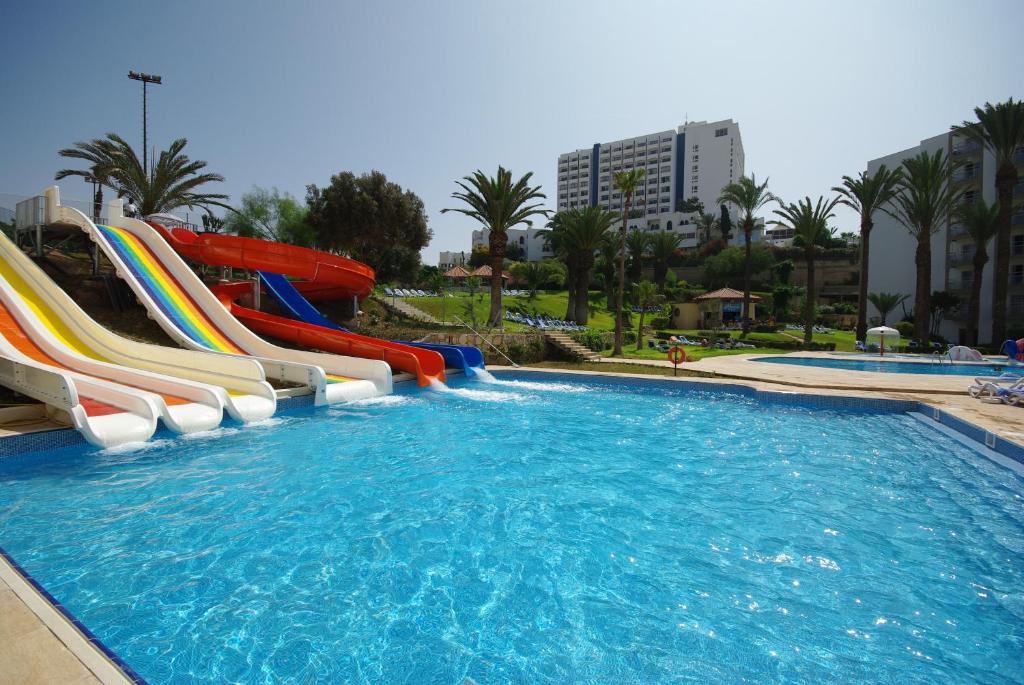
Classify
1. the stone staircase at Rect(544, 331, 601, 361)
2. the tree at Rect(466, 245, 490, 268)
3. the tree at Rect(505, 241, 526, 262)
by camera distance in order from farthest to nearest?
1. the tree at Rect(505, 241, 526, 262)
2. the tree at Rect(466, 245, 490, 268)
3. the stone staircase at Rect(544, 331, 601, 361)

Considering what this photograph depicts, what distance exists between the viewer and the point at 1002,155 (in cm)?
2812

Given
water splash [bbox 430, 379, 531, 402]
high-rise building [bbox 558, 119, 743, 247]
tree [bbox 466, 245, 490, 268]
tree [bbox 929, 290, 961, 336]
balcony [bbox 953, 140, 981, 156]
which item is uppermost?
high-rise building [bbox 558, 119, 743, 247]

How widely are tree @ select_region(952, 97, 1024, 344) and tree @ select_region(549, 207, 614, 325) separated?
20792mm

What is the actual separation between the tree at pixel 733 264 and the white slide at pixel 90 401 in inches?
2146

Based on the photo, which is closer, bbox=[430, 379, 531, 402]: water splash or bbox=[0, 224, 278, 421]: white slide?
bbox=[0, 224, 278, 421]: white slide

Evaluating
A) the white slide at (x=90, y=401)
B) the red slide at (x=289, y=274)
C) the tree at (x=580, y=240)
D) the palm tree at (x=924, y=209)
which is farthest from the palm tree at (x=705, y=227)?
the white slide at (x=90, y=401)

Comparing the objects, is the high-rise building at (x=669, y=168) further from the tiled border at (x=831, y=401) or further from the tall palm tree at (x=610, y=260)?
the tiled border at (x=831, y=401)

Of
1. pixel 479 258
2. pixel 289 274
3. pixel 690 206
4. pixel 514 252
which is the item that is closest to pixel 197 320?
pixel 289 274

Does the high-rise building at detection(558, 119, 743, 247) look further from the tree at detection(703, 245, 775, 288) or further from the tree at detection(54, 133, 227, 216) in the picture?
the tree at detection(54, 133, 227, 216)

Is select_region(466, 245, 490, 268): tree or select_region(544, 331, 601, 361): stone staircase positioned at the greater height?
select_region(466, 245, 490, 268): tree

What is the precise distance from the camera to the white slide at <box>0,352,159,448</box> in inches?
283

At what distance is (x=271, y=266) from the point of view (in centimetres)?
1605

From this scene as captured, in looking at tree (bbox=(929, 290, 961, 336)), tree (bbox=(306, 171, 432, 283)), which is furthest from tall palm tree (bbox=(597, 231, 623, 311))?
tree (bbox=(929, 290, 961, 336))

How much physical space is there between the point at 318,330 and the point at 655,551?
12907mm
